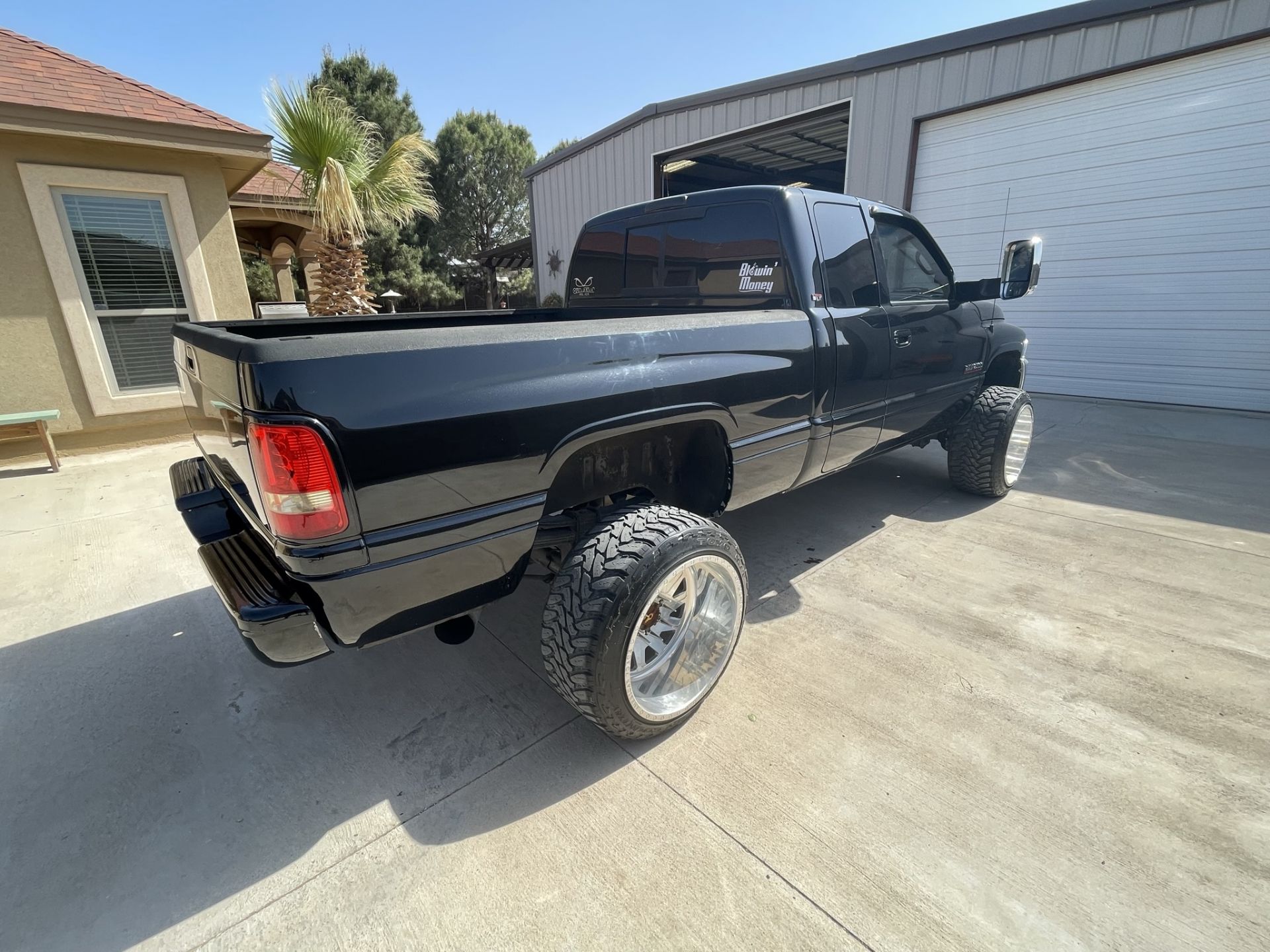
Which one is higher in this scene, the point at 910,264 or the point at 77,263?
the point at 77,263

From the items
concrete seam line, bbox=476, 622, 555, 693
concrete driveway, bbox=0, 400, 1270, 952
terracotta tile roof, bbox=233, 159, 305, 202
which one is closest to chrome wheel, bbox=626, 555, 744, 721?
concrete driveway, bbox=0, 400, 1270, 952

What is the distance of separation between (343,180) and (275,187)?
6.99ft

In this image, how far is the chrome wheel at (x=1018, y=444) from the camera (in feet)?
14.1

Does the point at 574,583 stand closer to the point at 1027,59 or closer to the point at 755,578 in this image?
the point at 755,578

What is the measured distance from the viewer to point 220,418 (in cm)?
187

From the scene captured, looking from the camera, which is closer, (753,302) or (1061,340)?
(753,302)

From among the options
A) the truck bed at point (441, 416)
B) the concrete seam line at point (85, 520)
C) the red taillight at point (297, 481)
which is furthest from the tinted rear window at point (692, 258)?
the concrete seam line at point (85, 520)

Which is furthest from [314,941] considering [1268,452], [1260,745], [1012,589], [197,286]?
[1268,452]

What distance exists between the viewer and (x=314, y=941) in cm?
147

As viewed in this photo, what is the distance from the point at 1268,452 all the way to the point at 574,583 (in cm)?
695

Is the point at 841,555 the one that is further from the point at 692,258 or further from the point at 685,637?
the point at 692,258

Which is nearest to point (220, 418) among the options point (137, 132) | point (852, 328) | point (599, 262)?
point (599, 262)

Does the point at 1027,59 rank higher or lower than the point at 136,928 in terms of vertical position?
higher

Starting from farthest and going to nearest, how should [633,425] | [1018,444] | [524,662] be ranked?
[1018,444]
[524,662]
[633,425]
